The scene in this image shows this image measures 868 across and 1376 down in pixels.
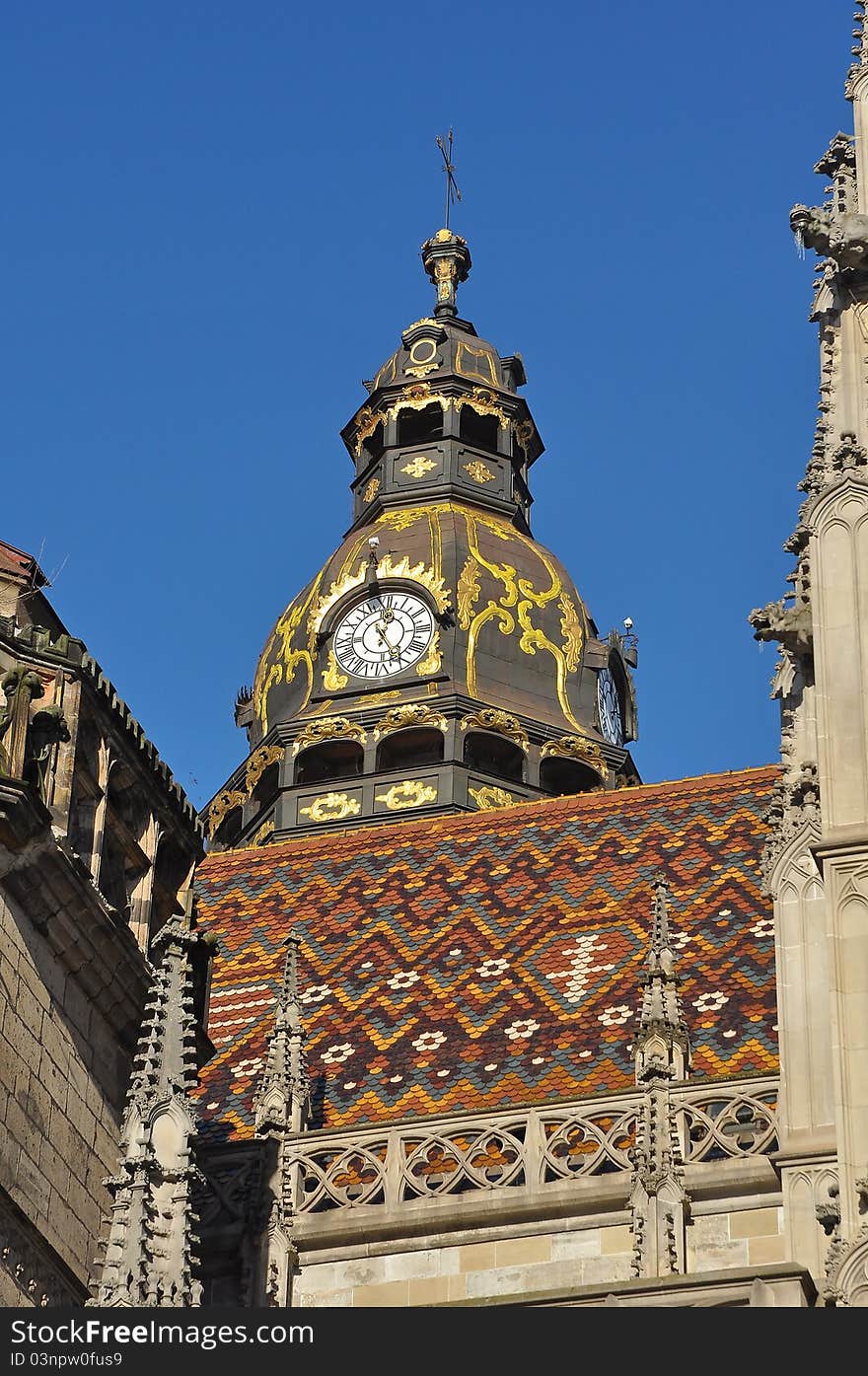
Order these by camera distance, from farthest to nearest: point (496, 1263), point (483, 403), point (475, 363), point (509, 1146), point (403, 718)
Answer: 1. point (475, 363)
2. point (483, 403)
3. point (403, 718)
4. point (509, 1146)
5. point (496, 1263)

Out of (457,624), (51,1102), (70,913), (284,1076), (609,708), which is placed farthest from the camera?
(609,708)

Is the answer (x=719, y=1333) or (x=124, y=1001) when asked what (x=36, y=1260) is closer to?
(x=124, y=1001)

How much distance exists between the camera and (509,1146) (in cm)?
1745

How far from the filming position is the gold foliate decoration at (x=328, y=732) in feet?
92.9

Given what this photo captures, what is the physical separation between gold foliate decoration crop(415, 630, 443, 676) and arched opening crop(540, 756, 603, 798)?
50.1 inches

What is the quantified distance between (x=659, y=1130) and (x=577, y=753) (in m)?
11.7

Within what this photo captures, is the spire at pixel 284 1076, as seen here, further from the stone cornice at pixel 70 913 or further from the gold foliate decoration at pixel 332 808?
the gold foliate decoration at pixel 332 808

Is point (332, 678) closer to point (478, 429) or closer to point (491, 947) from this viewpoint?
point (478, 429)

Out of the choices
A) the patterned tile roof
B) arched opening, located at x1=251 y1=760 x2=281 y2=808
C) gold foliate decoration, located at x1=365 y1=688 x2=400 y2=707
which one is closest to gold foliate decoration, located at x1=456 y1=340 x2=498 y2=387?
gold foliate decoration, located at x1=365 y1=688 x2=400 y2=707

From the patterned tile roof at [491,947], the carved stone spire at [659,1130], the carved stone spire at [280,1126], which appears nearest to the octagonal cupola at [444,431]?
the patterned tile roof at [491,947]

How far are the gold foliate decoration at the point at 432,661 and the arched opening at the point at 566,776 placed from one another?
1.27 m

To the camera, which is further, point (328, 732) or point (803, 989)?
point (328, 732)

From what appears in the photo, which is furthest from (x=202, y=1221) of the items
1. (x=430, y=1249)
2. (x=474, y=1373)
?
(x=474, y=1373)

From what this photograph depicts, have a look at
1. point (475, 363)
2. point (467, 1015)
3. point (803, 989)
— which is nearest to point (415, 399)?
point (475, 363)
